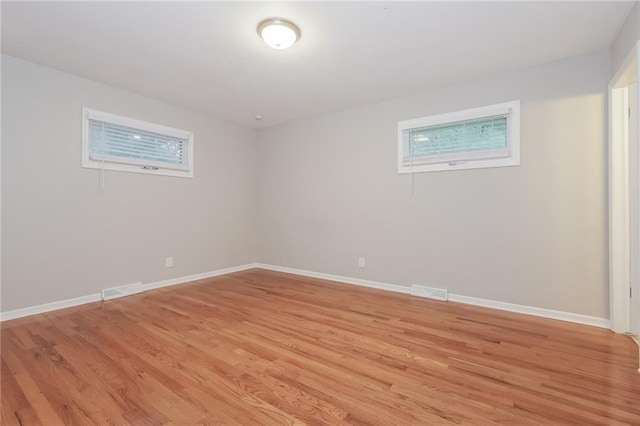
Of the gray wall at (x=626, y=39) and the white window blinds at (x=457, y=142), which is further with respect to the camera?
the white window blinds at (x=457, y=142)

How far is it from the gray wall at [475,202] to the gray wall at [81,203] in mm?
1402

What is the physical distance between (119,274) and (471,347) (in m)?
3.87

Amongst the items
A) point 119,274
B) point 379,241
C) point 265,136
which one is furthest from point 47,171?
point 379,241

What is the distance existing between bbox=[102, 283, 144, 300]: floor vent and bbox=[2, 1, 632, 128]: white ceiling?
244cm

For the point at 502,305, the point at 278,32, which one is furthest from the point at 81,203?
the point at 502,305

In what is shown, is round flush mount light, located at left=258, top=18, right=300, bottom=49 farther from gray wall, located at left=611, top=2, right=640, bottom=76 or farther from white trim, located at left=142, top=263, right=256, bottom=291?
white trim, located at left=142, top=263, right=256, bottom=291

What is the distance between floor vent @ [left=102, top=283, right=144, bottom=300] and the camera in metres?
3.30

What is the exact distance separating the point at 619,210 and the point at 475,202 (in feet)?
3.65

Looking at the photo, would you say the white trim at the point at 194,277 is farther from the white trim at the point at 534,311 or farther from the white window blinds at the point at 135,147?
the white trim at the point at 534,311

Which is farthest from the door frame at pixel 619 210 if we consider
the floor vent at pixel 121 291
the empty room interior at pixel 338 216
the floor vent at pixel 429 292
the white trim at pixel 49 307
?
the white trim at pixel 49 307

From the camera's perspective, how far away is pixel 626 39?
2.14 meters

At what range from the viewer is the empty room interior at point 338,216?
1.68 meters

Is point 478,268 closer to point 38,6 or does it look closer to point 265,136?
point 265,136

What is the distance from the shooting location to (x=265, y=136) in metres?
5.12
